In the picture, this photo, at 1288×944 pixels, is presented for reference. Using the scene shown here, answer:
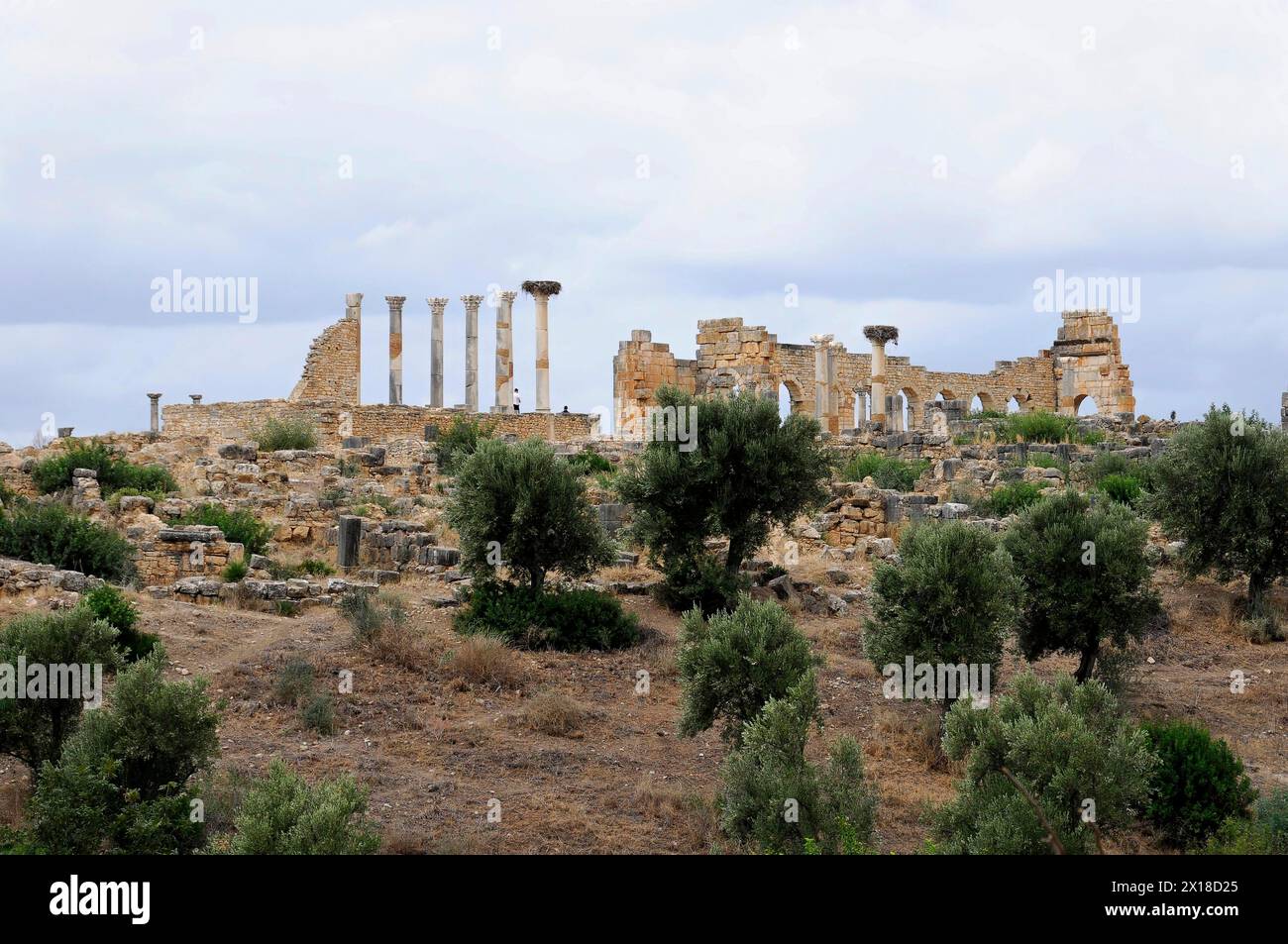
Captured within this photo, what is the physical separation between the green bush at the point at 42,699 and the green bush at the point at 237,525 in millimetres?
9379

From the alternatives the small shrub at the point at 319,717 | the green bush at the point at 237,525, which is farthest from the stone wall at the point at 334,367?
the small shrub at the point at 319,717

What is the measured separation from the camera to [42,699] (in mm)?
11664

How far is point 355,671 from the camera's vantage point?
15164 mm

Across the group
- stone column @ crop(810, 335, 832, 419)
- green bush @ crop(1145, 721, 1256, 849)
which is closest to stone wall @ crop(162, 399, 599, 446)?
stone column @ crop(810, 335, 832, 419)

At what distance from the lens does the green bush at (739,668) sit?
1251 centimetres

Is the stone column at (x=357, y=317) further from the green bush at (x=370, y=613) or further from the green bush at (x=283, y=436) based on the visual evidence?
the green bush at (x=370, y=613)

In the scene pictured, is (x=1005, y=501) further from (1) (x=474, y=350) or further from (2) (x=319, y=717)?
(1) (x=474, y=350)

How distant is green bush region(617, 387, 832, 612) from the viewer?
1866 centimetres

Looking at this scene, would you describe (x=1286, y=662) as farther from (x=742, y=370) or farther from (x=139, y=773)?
(x=742, y=370)

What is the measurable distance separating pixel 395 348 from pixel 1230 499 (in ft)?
95.3

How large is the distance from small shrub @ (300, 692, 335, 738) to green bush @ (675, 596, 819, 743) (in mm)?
3374

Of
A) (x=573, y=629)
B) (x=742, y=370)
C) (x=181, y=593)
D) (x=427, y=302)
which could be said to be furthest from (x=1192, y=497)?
(x=427, y=302)

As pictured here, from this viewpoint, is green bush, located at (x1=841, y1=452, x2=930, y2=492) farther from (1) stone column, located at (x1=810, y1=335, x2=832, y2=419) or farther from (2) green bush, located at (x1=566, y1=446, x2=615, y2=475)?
(1) stone column, located at (x1=810, y1=335, x2=832, y2=419)

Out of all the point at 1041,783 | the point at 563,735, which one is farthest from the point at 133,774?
the point at 1041,783
